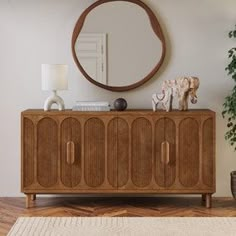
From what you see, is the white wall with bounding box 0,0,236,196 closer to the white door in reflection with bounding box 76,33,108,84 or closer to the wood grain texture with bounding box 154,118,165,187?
the white door in reflection with bounding box 76,33,108,84

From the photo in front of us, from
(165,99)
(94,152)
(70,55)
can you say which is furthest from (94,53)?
(94,152)

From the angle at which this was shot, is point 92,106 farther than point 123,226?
Yes

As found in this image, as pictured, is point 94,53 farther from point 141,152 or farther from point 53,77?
point 141,152

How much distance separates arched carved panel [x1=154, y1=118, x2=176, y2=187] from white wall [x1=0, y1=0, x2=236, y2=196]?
0.48 meters

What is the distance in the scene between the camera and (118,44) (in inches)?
208

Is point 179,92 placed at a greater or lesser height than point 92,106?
greater

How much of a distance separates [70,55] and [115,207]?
1.35 m

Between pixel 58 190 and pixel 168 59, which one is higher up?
pixel 168 59

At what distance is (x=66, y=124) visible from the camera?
4934 mm

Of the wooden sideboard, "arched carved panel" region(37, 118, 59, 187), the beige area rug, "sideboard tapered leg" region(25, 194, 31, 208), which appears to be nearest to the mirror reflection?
the wooden sideboard

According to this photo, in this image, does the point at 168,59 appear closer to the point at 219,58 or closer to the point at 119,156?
the point at 219,58

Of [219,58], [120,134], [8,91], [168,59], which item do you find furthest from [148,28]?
[8,91]

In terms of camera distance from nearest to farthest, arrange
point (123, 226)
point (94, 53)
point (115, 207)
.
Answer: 1. point (123, 226)
2. point (115, 207)
3. point (94, 53)

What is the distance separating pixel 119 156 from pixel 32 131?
0.72 m
